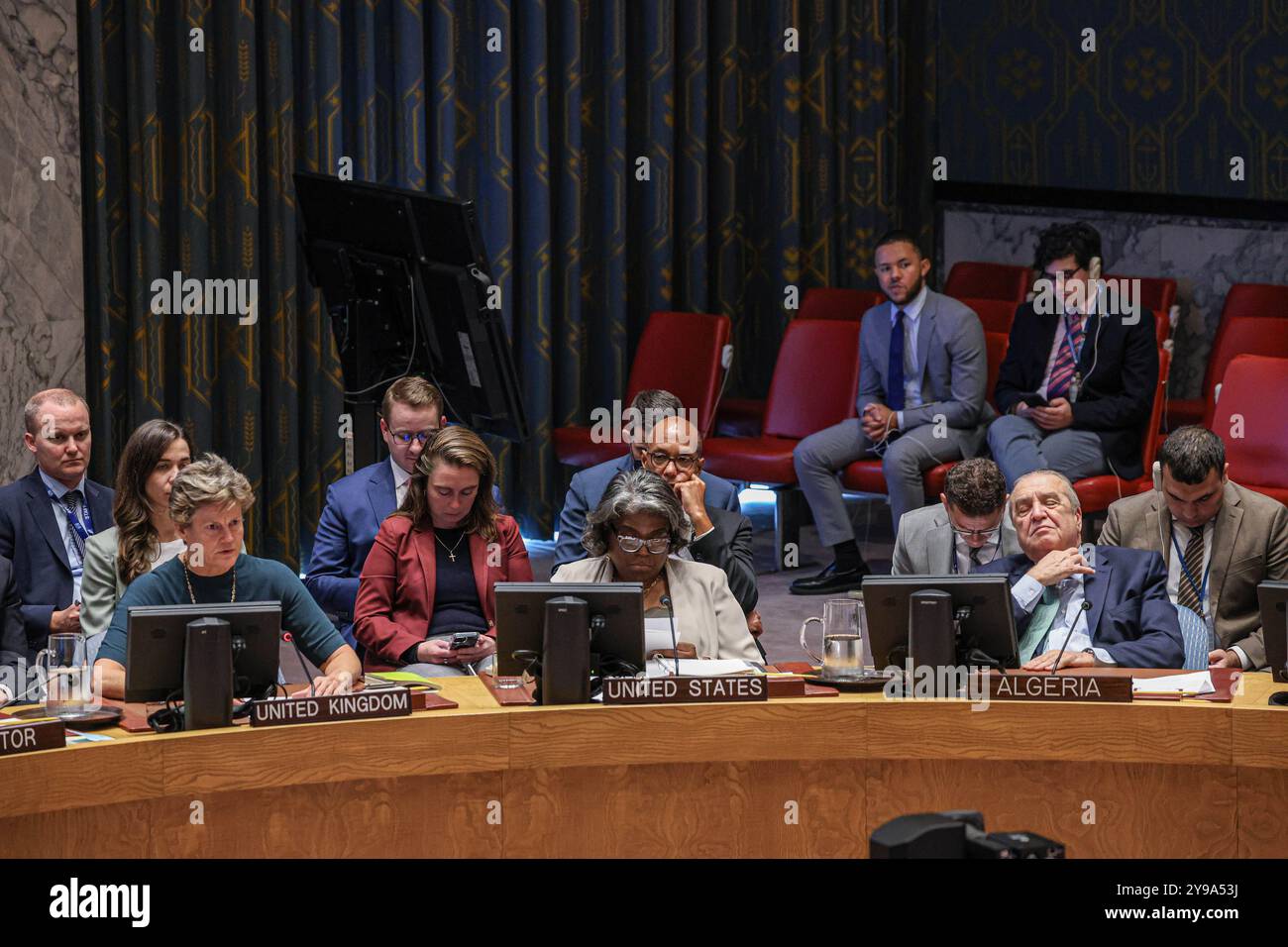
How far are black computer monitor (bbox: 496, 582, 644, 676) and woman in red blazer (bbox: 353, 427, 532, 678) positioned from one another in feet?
2.31

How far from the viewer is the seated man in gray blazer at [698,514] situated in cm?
441

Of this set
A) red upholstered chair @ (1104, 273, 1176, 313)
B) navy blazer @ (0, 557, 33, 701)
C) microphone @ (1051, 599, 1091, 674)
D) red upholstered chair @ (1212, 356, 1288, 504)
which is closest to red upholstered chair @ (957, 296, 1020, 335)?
red upholstered chair @ (1104, 273, 1176, 313)

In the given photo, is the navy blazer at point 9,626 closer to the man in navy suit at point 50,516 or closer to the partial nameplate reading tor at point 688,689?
the man in navy suit at point 50,516

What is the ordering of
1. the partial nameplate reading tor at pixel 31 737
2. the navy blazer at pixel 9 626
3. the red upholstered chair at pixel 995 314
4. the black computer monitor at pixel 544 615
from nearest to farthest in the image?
the partial nameplate reading tor at pixel 31 737 < the black computer monitor at pixel 544 615 < the navy blazer at pixel 9 626 < the red upholstered chair at pixel 995 314

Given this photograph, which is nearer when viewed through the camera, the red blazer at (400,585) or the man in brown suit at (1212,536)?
the red blazer at (400,585)

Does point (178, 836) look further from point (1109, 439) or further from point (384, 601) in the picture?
point (1109, 439)

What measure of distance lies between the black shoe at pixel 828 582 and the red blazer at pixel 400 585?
2450 mm

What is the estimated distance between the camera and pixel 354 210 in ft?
17.4

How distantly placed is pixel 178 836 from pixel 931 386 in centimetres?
406

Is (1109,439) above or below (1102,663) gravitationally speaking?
above

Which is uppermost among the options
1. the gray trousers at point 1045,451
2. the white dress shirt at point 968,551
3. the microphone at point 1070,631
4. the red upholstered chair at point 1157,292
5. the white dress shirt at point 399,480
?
the red upholstered chair at point 1157,292

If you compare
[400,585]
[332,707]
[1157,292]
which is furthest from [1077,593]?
[1157,292]

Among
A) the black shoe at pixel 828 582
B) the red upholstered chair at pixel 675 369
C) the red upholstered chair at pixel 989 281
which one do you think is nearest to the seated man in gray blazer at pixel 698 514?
the black shoe at pixel 828 582

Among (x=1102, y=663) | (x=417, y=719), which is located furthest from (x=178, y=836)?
(x=1102, y=663)
